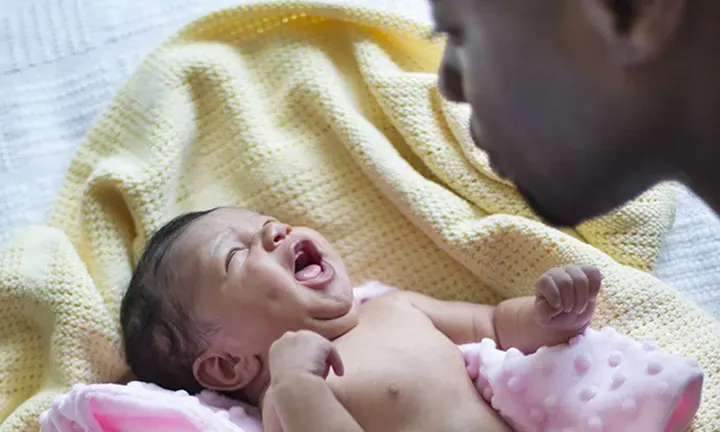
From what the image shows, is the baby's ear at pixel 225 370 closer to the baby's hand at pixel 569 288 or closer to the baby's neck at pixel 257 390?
the baby's neck at pixel 257 390

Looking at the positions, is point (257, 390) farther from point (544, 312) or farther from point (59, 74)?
point (59, 74)

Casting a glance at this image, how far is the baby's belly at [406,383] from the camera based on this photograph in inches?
37.1

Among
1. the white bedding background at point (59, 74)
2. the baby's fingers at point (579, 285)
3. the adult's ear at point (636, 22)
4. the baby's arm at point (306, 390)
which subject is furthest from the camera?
the white bedding background at point (59, 74)

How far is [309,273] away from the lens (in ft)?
3.47

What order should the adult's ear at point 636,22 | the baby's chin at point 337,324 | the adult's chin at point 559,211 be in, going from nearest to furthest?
the adult's ear at point 636,22, the adult's chin at point 559,211, the baby's chin at point 337,324

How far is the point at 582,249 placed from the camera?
1126 millimetres

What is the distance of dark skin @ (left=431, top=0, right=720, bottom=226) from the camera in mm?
394

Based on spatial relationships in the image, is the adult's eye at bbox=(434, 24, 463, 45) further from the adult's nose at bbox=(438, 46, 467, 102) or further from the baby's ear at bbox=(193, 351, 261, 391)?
the baby's ear at bbox=(193, 351, 261, 391)

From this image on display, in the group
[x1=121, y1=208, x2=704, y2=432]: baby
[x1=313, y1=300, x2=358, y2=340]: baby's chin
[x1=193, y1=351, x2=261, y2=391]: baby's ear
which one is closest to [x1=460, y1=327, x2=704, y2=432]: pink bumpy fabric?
[x1=121, y1=208, x2=704, y2=432]: baby

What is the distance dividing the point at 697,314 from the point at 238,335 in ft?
1.88

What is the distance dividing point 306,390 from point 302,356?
3cm

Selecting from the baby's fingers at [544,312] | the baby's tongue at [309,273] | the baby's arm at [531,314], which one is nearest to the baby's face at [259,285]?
the baby's tongue at [309,273]

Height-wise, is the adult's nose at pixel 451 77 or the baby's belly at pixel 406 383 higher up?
the adult's nose at pixel 451 77

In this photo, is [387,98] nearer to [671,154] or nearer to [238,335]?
[238,335]
